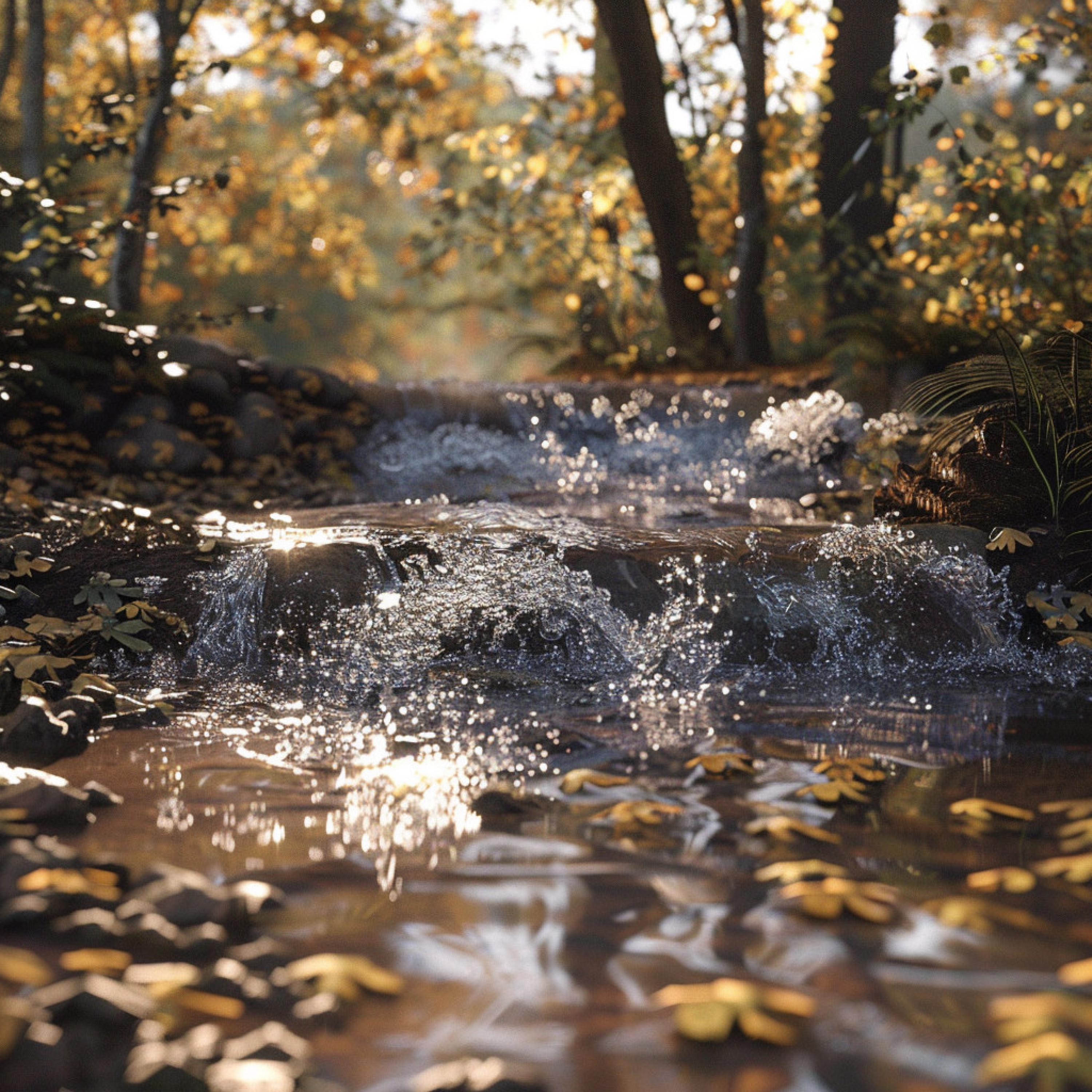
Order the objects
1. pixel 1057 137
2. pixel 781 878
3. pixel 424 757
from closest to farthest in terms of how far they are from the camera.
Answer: pixel 781 878
pixel 424 757
pixel 1057 137

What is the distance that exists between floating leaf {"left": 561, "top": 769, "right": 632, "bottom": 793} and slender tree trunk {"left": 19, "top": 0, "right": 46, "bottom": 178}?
350 inches

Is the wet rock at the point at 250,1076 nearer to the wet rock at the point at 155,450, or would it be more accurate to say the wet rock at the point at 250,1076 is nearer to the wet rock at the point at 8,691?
the wet rock at the point at 8,691

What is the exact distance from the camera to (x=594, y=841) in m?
2.37

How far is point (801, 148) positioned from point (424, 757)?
12.7 m

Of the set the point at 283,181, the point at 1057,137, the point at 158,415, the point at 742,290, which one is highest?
the point at 1057,137

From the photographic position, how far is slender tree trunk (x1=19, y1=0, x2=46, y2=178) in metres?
9.41

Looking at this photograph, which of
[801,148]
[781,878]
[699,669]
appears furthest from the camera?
[801,148]

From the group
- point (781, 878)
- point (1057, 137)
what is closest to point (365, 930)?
point (781, 878)

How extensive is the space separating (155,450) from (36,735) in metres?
4.81

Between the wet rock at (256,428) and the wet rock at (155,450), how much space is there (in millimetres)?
320

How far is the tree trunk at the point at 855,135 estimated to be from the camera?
31.9 feet

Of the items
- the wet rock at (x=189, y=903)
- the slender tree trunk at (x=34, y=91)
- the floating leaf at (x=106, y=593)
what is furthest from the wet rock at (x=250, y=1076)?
the slender tree trunk at (x=34, y=91)

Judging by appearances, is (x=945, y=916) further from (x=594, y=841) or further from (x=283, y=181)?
(x=283, y=181)

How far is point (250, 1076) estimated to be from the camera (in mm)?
1489
